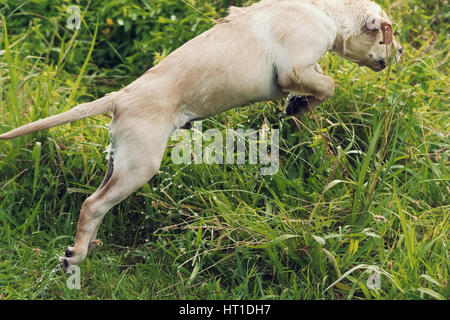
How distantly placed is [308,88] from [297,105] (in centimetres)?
31

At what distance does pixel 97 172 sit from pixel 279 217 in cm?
141

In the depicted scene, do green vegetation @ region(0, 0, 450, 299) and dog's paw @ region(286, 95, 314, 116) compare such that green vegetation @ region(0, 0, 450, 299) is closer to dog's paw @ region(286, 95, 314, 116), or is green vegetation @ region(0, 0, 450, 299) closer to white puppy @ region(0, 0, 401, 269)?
dog's paw @ region(286, 95, 314, 116)

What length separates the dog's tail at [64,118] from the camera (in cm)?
374

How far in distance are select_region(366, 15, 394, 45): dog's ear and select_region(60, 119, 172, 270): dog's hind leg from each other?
1.46 meters

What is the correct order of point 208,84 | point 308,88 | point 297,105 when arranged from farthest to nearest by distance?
point 297,105, point 308,88, point 208,84

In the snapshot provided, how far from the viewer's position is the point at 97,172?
4.65m

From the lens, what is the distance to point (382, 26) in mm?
4176

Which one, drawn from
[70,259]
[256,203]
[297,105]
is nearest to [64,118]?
[70,259]

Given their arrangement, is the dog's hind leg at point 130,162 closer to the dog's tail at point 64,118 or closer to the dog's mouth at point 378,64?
the dog's tail at point 64,118

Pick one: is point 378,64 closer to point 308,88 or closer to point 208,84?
point 308,88

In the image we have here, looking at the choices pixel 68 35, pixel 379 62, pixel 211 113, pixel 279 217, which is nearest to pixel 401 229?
pixel 279 217

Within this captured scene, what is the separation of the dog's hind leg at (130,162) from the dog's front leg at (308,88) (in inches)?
31.6

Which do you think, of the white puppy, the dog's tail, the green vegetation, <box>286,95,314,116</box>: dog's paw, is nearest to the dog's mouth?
the green vegetation

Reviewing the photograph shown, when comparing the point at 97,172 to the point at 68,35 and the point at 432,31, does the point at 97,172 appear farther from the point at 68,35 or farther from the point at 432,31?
the point at 432,31
